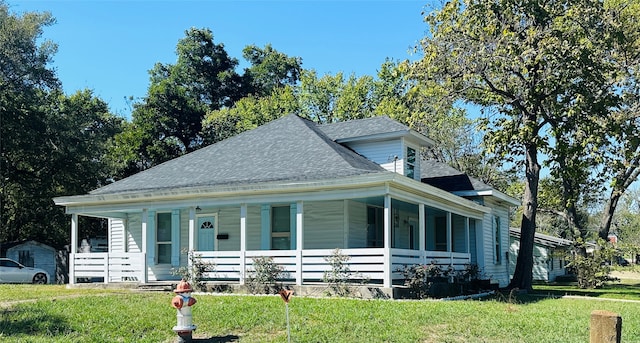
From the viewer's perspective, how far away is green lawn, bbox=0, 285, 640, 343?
10.3m

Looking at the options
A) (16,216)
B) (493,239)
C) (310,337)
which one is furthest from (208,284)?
(16,216)

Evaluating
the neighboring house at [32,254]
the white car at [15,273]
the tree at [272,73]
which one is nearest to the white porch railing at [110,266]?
the white car at [15,273]

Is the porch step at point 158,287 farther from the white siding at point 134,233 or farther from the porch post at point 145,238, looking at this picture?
the white siding at point 134,233

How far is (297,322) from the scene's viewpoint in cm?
1113

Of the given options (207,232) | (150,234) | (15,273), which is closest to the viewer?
(150,234)

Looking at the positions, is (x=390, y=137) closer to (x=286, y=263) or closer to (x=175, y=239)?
(x=286, y=263)

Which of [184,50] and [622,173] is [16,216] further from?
[622,173]

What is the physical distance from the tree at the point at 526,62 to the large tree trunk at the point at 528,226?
46 mm

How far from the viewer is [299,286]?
16.1m

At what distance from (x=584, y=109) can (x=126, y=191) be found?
50.2 feet

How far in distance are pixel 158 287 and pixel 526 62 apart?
13.9 metres

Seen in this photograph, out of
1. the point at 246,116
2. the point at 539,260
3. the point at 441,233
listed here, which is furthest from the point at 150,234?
the point at 539,260

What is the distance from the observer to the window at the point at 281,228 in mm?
18734

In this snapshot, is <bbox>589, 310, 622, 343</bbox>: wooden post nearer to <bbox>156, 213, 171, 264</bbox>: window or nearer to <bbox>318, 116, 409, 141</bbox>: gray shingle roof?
<bbox>318, 116, 409, 141</bbox>: gray shingle roof
